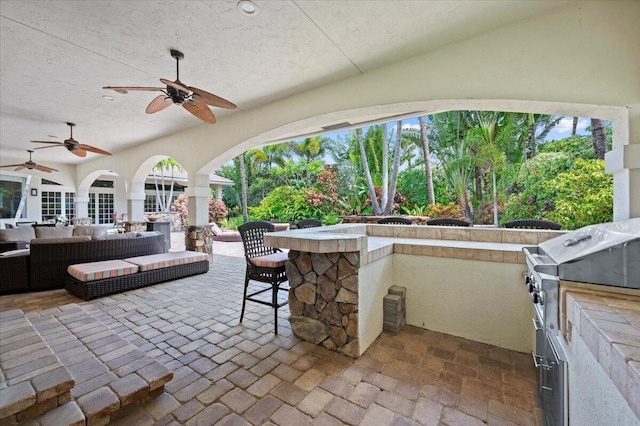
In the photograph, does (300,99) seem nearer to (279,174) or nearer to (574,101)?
(574,101)

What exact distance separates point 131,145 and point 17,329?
6.49 metres

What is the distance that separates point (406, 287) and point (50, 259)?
5.34m

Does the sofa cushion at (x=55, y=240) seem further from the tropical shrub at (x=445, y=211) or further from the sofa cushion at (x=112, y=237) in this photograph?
the tropical shrub at (x=445, y=211)

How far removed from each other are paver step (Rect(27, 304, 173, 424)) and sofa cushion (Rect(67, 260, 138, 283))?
89 centimetres

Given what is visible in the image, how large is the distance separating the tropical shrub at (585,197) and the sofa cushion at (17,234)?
416 inches

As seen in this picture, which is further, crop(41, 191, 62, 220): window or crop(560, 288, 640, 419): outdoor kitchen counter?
crop(41, 191, 62, 220): window

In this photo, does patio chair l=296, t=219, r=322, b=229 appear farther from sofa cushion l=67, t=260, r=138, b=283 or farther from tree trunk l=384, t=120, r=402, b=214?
tree trunk l=384, t=120, r=402, b=214


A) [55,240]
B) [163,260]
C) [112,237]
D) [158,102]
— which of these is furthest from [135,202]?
[158,102]

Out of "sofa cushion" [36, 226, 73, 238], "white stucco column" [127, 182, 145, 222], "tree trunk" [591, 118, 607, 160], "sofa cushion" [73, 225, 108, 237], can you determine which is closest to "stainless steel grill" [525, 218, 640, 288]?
"tree trunk" [591, 118, 607, 160]

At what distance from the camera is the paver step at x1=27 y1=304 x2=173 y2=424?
5.68ft

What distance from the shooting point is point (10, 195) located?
10609 millimetres

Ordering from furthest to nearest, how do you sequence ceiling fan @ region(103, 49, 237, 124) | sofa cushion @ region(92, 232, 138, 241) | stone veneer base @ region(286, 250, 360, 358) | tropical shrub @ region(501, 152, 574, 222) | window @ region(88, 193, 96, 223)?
window @ region(88, 193, 96, 223)
tropical shrub @ region(501, 152, 574, 222)
sofa cushion @ region(92, 232, 138, 241)
ceiling fan @ region(103, 49, 237, 124)
stone veneer base @ region(286, 250, 360, 358)

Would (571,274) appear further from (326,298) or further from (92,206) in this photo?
(92,206)

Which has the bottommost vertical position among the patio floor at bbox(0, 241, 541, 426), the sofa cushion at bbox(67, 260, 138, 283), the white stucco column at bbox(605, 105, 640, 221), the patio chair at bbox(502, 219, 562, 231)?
the patio floor at bbox(0, 241, 541, 426)
